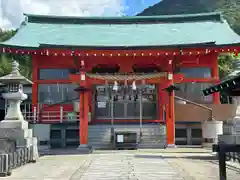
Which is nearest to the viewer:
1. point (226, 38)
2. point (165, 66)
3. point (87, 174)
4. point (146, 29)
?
point (87, 174)

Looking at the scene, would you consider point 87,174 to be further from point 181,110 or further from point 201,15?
point 201,15

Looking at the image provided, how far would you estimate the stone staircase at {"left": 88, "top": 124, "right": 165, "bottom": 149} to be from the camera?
63.1 feet

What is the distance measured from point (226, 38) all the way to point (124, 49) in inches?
275

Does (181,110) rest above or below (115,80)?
below

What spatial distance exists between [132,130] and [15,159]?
9415mm

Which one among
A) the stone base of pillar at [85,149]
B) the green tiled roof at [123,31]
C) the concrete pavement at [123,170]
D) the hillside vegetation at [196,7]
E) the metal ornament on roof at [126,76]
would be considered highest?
the hillside vegetation at [196,7]

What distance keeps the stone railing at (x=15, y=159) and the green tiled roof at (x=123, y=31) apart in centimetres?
829

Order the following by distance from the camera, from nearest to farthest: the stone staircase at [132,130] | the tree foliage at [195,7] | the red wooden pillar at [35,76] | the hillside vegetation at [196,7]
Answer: the stone staircase at [132,130] < the red wooden pillar at [35,76] < the tree foliage at [195,7] < the hillside vegetation at [196,7]

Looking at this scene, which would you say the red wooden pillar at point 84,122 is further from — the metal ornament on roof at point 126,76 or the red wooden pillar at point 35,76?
the red wooden pillar at point 35,76

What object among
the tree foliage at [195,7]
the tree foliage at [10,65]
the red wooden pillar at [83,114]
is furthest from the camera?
the tree foliage at [195,7]

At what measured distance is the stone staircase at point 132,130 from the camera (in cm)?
1923

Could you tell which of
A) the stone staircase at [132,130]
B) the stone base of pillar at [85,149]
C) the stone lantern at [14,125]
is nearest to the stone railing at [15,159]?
the stone lantern at [14,125]

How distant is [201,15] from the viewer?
Answer: 26516mm

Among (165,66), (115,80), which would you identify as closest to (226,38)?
(165,66)
